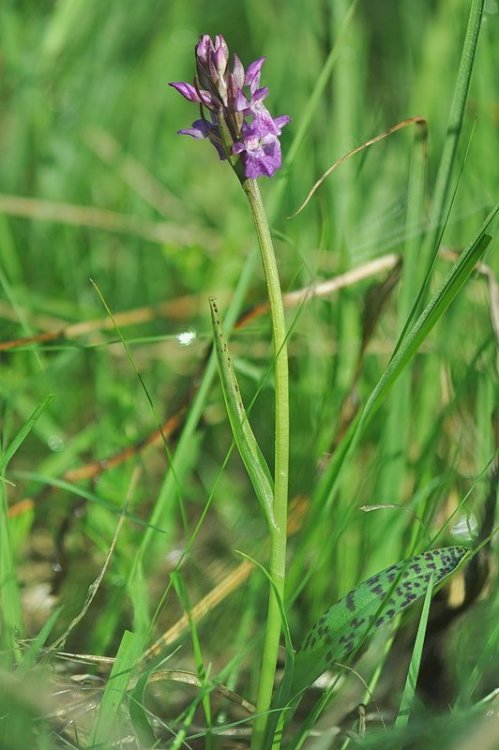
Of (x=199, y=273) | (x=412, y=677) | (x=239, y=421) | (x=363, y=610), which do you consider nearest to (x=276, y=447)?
(x=239, y=421)

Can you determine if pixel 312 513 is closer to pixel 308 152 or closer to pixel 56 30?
pixel 308 152

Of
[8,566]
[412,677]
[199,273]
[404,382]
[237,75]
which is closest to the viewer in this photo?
[237,75]

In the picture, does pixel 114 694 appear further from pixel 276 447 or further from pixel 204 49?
pixel 204 49

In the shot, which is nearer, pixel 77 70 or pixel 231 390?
pixel 231 390

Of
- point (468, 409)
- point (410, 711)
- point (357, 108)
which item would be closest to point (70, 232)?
point (357, 108)

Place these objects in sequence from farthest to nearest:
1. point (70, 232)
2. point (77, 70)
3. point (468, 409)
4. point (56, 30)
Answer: point (77, 70) → point (56, 30) → point (70, 232) → point (468, 409)

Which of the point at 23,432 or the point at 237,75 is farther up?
the point at 237,75

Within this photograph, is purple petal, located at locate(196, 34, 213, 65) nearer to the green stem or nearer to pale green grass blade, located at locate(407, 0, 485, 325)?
the green stem
